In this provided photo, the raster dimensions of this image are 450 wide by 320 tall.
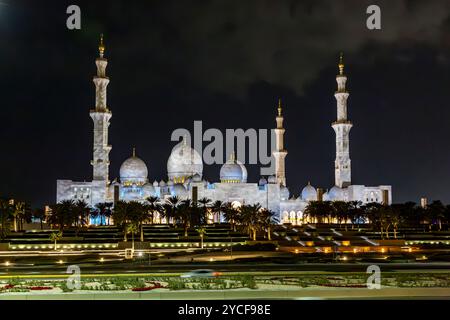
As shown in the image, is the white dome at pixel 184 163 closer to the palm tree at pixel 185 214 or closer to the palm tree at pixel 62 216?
the palm tree at pixel 185 214

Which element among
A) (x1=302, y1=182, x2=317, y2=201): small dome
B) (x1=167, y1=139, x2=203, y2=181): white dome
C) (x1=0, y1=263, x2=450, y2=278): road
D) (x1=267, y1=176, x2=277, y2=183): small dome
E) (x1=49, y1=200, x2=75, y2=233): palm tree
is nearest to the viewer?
(x1=0, y1=263, x2=450, y2=278): road

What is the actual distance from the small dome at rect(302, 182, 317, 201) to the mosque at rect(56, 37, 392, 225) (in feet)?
7.06

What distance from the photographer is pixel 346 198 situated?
289ft

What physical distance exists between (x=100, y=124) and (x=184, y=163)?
18046 millimetres

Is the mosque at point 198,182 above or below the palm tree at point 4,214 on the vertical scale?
above

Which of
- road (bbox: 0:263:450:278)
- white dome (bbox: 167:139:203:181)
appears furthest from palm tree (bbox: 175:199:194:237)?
white dome (bbox: 167:139:203:181)

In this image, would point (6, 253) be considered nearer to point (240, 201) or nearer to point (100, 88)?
point (100, 88)

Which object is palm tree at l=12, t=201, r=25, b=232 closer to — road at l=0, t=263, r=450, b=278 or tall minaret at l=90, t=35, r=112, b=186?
tall minaret at l=90, t=35, r=112, b=186

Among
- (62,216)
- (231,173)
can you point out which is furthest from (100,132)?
(62,216)

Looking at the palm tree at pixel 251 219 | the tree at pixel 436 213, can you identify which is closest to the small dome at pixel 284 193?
the tree at pixel 436 213

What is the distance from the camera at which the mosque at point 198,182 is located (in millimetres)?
78875

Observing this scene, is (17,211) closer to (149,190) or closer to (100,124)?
(100,124)

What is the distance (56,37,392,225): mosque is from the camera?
78.9 m

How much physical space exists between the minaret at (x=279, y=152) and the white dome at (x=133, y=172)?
68.1 ft
